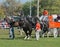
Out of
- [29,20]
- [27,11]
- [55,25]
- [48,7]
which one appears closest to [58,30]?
[55,25]

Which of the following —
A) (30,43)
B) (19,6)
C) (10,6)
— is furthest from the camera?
(19,6)

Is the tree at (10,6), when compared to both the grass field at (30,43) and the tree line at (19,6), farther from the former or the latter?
the grass field at (30,43)

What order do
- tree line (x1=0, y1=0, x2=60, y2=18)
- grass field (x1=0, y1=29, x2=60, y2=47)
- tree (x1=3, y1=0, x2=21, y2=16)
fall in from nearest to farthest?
1. grass field (x1=0, y1=29, x2=60, y2=47)
2. tree line (x1=0, y1=0, x2=60, y2=18)
3. tree (x1=3, y1=0, x2=21, y2=16)

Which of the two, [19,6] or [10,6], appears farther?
[19,6]

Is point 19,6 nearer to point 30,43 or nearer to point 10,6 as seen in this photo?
point 10,6

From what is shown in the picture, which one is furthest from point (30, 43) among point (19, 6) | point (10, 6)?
point (19, 6)

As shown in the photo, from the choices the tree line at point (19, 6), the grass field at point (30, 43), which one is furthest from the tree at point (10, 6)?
the grass field at point (30, 43)

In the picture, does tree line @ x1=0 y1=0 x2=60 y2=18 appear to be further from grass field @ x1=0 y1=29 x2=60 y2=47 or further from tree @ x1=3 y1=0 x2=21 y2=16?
grass field @ x1=0 y1=29 x2=60 y2=47

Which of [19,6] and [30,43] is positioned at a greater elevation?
[19,6]

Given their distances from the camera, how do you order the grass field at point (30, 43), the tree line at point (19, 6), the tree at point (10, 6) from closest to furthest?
Result: 1. the grass field at point (30, 43)
2. the tree line at point (19, 6)
3. the tree at point (10, 6)

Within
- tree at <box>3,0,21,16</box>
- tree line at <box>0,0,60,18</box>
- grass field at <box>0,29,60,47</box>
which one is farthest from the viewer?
tree at <box>3,0,21,16</box>

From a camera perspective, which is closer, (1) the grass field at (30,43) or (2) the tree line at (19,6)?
(1) the grass field at (30,43)

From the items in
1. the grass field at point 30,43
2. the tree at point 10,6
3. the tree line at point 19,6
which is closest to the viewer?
the grass field at point 30,43

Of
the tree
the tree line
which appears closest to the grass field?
the tree line
